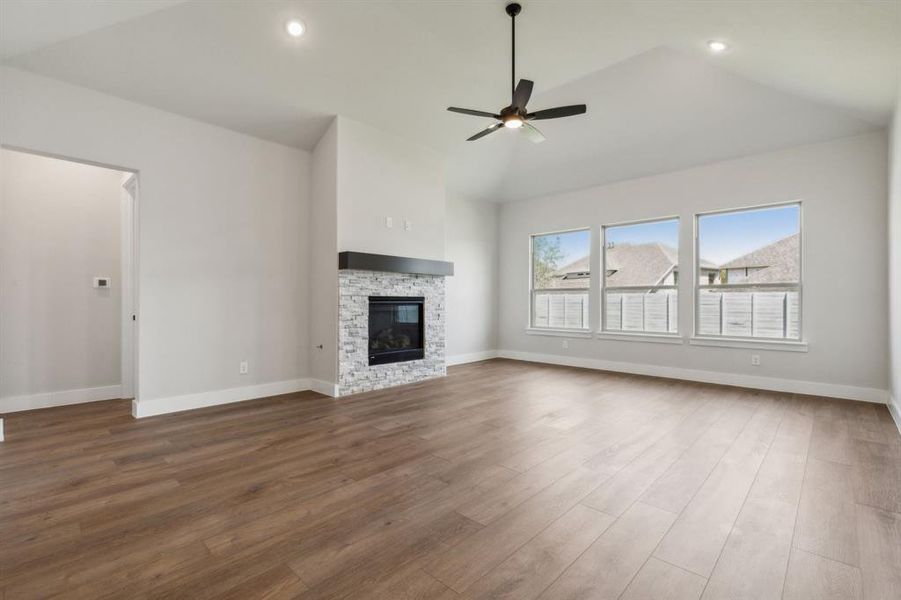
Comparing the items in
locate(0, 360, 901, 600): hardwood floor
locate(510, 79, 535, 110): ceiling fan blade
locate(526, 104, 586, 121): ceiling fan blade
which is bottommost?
locate(0, 360, 901, 600): hardwood floor

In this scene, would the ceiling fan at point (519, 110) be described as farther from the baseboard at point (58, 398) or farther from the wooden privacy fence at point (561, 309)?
the baseboard at point (58, 398)

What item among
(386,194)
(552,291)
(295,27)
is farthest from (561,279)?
(295,27)

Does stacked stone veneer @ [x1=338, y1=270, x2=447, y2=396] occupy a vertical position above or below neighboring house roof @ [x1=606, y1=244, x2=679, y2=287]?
below

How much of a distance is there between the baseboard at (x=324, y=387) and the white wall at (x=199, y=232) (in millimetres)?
193

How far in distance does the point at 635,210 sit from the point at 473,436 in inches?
183

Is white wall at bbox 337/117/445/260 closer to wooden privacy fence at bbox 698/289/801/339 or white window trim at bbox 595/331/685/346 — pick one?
white window trim at bbox 595/331/685/346

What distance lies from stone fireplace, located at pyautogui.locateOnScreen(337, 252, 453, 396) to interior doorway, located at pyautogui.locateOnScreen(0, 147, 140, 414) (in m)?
2.06

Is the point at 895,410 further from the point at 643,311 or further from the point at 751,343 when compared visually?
the point at 643,311

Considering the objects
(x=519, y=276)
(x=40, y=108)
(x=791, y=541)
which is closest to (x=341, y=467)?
(x=791, y=541)

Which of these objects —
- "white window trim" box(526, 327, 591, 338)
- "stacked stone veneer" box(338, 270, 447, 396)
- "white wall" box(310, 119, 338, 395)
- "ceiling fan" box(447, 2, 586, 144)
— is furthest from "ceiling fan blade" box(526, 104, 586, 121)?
"white window trim" box(526, 327, 591, 338)

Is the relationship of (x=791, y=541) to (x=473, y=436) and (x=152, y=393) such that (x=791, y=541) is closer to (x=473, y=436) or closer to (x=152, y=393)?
(x=473, y=436)

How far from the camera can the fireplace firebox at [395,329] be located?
524 cm

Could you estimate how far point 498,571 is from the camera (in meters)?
1.68

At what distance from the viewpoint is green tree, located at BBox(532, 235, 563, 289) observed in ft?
24.0
